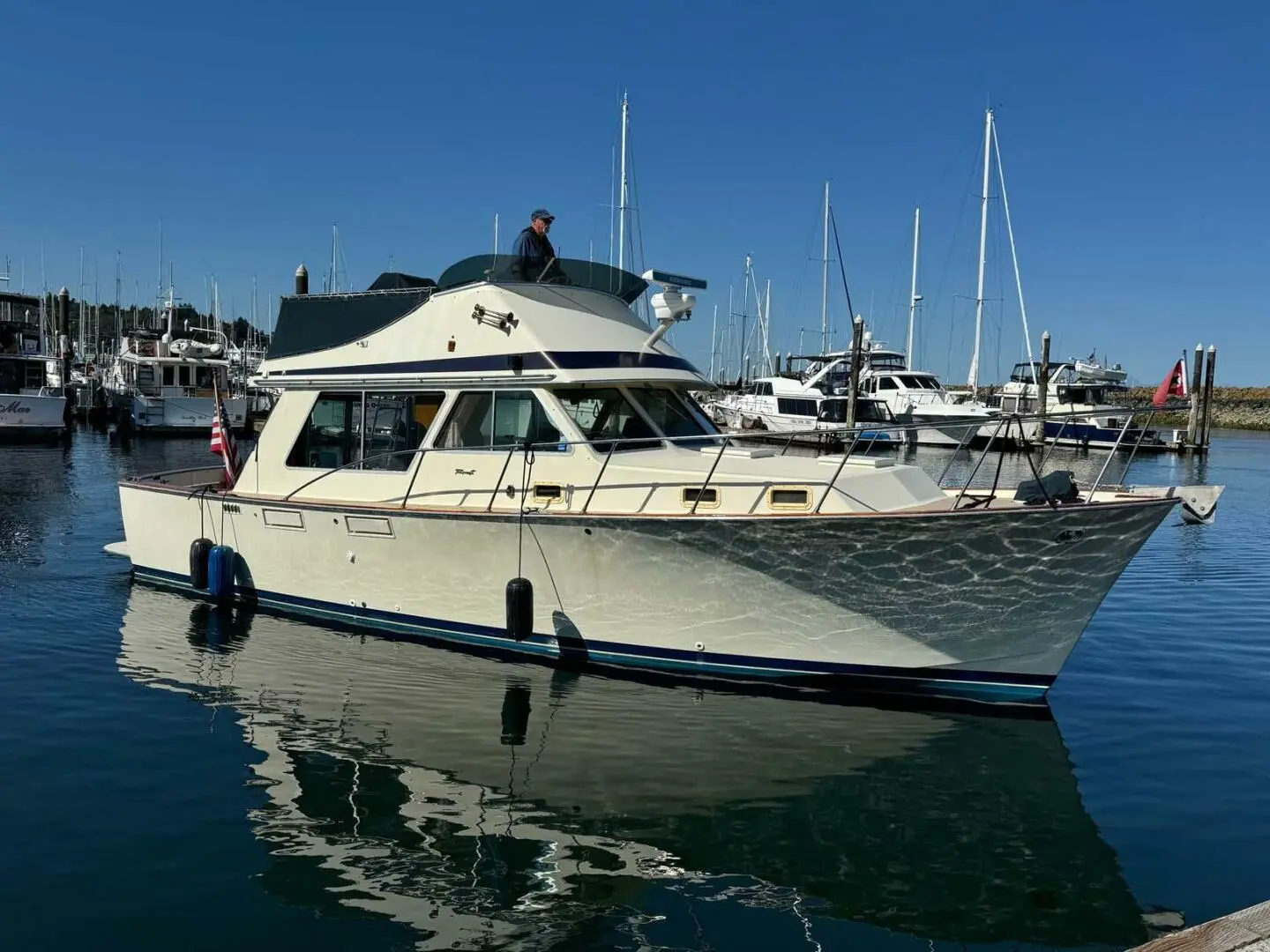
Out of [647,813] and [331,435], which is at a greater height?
[331,435]

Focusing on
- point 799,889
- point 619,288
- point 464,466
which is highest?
point 619,288

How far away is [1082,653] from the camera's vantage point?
33.9ft

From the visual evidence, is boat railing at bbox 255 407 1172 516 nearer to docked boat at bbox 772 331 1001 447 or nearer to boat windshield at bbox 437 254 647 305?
boat windshield at bbox 437 254 647 305

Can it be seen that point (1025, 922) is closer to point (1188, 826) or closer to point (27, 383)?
point (1188, 826)

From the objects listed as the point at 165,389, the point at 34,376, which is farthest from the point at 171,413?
the point at 34,376

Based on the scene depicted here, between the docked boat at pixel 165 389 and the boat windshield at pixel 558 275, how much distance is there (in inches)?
1397

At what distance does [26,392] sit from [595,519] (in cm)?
3956

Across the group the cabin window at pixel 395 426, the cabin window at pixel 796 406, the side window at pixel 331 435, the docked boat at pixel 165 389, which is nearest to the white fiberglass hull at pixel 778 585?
the cabin window at pixel 395 426

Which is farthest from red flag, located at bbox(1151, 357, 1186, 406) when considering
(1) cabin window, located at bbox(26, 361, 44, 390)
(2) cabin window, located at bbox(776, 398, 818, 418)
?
(1) cabin window, located at bbox(26, 361, 44, 390)

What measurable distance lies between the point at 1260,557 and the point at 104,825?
17.3 meters

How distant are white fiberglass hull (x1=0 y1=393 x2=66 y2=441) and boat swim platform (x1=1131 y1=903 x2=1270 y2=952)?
41686mm

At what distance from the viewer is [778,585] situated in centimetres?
795

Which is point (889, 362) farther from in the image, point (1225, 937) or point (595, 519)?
point (1225, 937)

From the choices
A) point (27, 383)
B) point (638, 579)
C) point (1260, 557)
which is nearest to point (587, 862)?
point (638, 579)
